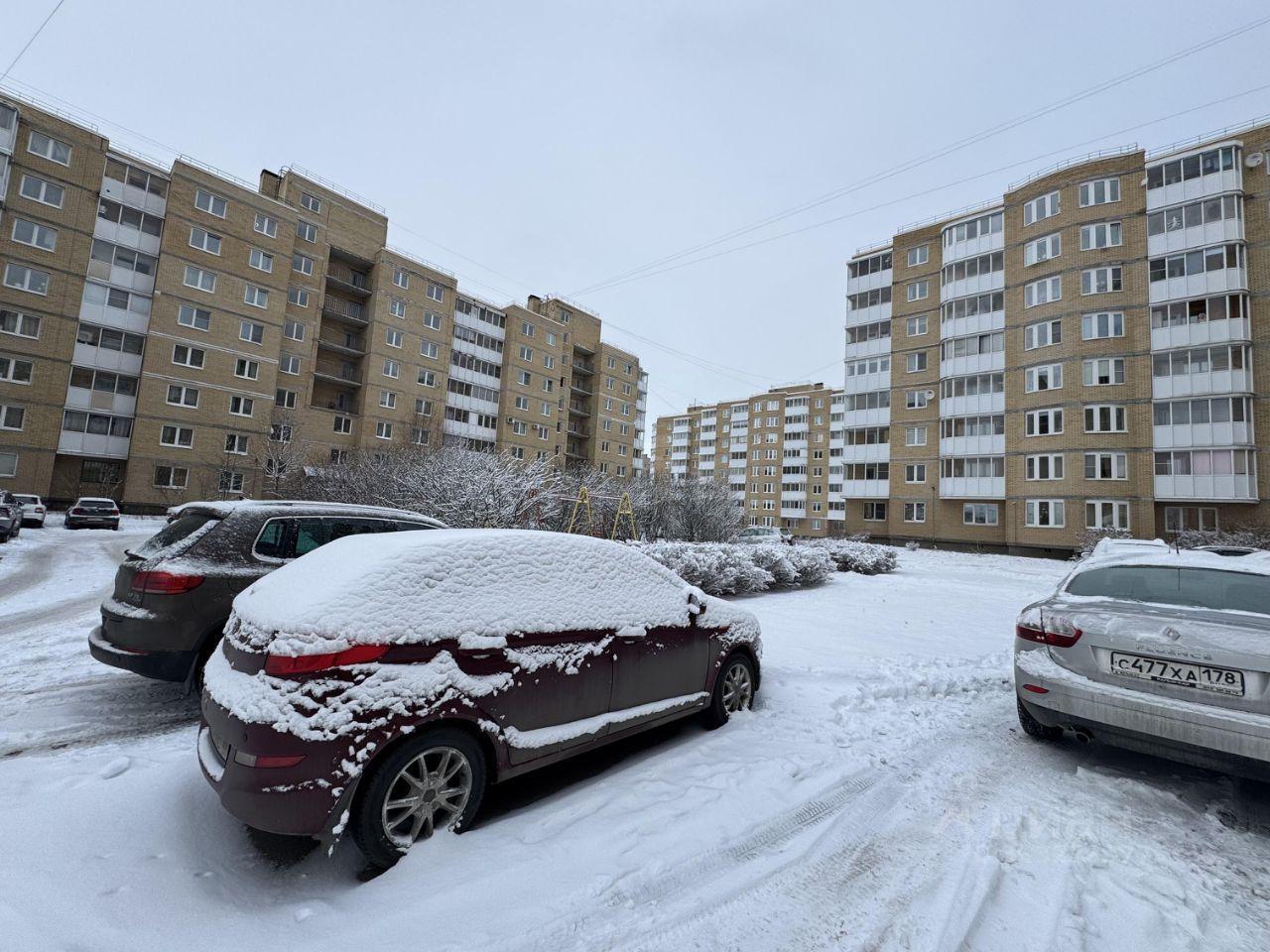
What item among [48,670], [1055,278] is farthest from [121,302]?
[1055,278]

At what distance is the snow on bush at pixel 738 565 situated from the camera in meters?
10.7

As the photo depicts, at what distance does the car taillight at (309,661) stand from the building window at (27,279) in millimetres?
40580

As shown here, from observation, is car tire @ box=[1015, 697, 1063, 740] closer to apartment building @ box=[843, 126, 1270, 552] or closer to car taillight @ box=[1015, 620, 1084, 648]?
car taillight @ box=[1015, 620, 1084, 648]

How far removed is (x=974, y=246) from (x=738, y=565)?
3493 cm

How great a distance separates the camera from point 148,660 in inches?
172

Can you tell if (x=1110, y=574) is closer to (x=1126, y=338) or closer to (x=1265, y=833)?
(x=1265, y=833)

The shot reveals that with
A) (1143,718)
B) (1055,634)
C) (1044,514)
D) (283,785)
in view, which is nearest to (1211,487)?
(1044,514)

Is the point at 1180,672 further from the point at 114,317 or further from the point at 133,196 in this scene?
→ the point at 133,196

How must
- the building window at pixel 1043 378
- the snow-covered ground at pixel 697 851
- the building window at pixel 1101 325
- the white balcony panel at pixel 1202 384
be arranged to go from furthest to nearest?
the building window at pixel 1043 378
the building window at pixel 1101 325
the white balcony panel at pixel 1202 384
the snow-covered ground at pixel 697 851

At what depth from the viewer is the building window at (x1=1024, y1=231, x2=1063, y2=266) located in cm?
3212

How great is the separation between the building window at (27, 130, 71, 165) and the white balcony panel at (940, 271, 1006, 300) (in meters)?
50.9

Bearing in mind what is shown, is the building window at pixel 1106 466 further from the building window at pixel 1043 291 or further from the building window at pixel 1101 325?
the building window at pixel 1043 291

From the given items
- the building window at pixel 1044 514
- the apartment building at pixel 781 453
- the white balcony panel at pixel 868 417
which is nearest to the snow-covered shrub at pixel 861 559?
the building window at pixel 1044 514

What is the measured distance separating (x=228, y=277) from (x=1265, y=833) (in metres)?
44.7
